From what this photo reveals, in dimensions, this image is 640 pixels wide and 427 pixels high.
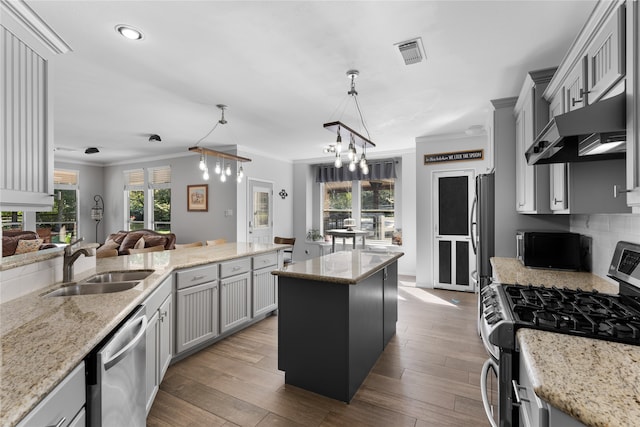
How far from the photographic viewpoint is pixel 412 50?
2404 mm

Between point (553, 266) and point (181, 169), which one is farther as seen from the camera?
point (181, 169)

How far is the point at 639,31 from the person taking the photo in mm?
1172

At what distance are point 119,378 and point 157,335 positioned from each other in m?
0.88

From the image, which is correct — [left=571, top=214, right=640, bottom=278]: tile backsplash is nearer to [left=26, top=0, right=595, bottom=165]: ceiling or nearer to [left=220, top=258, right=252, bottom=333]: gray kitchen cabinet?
[left=26, top=0, right=595, bottom=165]: ceiling

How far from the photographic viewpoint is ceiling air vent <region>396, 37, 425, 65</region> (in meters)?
2.32

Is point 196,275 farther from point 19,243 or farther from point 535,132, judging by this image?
point 19,243

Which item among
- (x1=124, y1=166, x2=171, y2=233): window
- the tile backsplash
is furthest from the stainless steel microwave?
(x1=124, y1=166, x2=171, y2=233): window

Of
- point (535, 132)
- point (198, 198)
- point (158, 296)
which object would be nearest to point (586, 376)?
point (535, 132)

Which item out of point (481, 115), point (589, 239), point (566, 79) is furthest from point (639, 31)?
point (481, 115)

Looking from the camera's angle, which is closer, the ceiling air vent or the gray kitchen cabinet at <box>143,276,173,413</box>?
the gray kitchen cabinet at <box>143,276,173,413</box>

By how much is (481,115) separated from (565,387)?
398cm

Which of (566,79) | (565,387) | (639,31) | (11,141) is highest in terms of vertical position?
(566,79)

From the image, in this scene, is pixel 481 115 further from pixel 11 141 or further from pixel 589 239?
pixel 11 141

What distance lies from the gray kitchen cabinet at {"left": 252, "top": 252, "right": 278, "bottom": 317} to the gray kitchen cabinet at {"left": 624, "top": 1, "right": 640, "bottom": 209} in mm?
2938
